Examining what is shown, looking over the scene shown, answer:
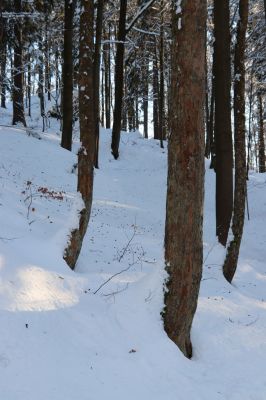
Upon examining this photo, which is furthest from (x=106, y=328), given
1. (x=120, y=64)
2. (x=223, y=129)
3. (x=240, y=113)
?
(x=120, y=64)

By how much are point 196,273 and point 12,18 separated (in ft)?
47.9

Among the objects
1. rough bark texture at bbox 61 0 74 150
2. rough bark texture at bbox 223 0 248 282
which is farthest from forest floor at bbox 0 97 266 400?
rough bark texture at bbox 61 0 74 150

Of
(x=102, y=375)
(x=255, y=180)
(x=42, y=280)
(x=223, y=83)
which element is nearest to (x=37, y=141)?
(x=223, y=83)

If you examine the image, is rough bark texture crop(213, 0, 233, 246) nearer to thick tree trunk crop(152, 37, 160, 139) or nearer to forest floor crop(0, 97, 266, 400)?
forest floor crop(0, 97, 266, 400)

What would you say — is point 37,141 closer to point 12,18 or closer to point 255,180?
point 12,18

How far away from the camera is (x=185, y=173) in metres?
4.86

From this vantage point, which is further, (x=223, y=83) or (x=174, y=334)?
(x=223, y=83)

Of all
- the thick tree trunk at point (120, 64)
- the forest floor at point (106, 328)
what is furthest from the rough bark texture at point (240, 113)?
the thick tree trunk at point (120, 64)

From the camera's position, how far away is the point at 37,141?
60.0 feet

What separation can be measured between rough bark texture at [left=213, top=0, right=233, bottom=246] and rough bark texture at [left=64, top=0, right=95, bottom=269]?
5.26 meters

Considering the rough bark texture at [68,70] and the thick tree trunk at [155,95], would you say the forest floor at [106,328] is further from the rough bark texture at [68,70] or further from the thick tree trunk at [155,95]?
the thick tree trunk at [155,95]

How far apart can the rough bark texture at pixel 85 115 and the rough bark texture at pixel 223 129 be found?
526cm

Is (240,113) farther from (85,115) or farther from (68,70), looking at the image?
(68,70)

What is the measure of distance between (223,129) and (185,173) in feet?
22.8
